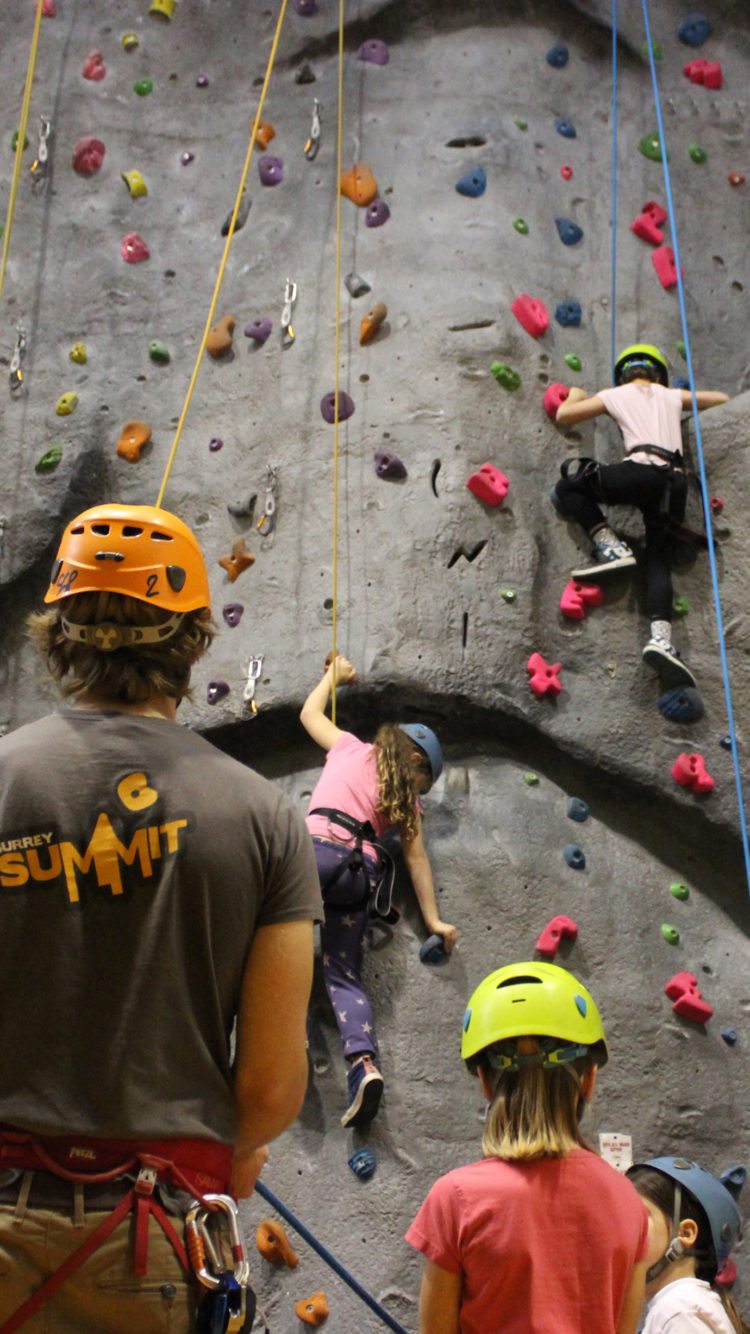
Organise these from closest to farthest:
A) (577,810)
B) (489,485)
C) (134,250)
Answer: (577,810)
(489,485)
(134,250)

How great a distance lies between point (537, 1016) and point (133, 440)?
10.7 feet

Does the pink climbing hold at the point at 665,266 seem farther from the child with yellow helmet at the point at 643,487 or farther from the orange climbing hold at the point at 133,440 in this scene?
the orange climbing hold at the point at 133,440

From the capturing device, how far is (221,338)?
5.09m

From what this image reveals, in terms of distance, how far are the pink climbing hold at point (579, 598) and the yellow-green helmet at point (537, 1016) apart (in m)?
2.21

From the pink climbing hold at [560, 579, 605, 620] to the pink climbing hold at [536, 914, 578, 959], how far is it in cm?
96

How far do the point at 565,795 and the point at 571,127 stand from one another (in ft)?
8.41

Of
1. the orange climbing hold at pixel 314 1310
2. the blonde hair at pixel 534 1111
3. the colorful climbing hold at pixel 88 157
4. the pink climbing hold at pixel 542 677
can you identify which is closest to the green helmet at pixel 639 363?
the pink climbing hold at pixel 542 677

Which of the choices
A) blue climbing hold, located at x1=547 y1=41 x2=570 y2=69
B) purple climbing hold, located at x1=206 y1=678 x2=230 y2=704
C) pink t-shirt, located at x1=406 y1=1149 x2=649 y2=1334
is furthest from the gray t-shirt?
blue climbing hold, located at x1=547 y1=41 x2=570 y2=69

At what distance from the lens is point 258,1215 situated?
3758mm

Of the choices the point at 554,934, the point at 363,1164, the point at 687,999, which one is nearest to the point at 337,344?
the point at 554,934

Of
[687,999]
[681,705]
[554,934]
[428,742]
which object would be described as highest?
[428,742]

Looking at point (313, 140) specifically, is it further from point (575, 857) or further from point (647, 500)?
point (575, 857)

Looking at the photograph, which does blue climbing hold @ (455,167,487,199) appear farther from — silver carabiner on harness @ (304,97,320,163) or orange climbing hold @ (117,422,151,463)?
orange climbing hold @ (117,422,151,463)

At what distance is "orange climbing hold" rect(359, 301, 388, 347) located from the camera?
15.9 feet
